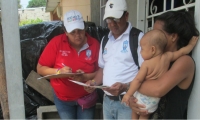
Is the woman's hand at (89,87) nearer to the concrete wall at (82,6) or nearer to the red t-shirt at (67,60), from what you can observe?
the red t-shirt at (67,60)

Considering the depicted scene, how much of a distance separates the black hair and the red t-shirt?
91 cm

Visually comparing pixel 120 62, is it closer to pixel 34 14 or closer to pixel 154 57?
pixel 154 57

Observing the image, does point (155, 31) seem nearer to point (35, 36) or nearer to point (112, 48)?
point (112, 48)

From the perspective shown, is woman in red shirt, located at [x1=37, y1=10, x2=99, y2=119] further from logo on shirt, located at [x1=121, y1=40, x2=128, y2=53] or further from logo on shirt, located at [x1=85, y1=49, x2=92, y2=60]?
logo on shirt, located at [x1=121, y1=40, x2=128, y2=53]

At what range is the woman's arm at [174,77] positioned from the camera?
1176 millimetres

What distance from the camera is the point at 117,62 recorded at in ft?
5.52

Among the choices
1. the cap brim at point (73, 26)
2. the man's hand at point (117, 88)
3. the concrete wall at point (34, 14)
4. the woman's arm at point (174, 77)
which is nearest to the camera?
the woman's arm at point (174, 77)

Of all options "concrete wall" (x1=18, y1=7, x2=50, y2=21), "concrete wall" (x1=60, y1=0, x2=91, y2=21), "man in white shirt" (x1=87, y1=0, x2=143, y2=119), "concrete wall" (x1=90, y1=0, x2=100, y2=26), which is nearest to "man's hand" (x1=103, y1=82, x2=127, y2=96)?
"man in white shirt" (x1=87, y1=0, x2=143, y2=119)

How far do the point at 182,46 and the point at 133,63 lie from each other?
45cm

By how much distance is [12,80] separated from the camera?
5.90 ft

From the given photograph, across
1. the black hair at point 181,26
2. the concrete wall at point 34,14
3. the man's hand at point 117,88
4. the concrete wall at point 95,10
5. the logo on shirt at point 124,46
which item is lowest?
the man's hand at point 117,88

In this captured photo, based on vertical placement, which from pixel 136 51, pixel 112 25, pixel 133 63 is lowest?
pixel 133 63

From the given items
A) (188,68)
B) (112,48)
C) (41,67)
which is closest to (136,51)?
(112,48)

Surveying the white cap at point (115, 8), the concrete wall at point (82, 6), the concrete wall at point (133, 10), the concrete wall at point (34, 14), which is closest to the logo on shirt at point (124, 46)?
the white cap at point (115, 8)
